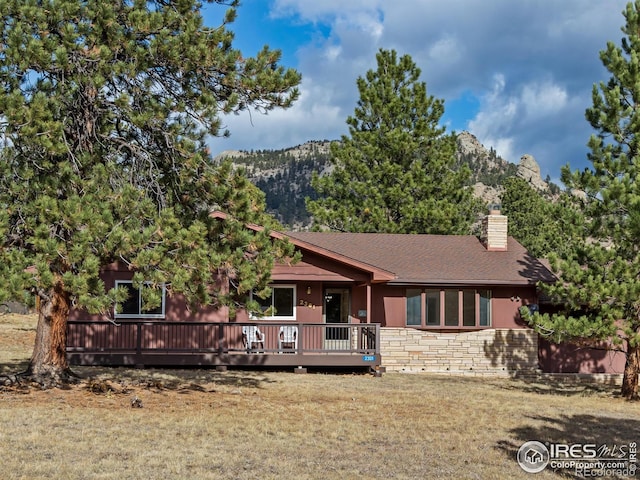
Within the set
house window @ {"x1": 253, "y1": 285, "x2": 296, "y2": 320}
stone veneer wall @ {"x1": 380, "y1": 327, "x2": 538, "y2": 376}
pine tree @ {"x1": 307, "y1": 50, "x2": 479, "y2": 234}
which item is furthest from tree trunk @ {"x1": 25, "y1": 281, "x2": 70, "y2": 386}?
pine tree @ {"x1": 307, "y1": 50, "x2": 479, "y2": 234}

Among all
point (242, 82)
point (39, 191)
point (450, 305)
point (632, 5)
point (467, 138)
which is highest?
point (467, 138)

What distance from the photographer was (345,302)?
Answer: 70.0 ft

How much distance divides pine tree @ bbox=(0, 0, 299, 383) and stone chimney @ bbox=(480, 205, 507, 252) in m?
11.8

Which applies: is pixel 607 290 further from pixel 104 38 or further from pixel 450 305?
pixel 104 38

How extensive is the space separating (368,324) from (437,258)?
4.76 m

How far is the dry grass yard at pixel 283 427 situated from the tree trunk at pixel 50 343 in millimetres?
474

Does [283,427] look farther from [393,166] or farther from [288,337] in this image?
[393,166]

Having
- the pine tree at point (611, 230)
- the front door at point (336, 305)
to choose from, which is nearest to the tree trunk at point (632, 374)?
the pine tree at point (611, 230)

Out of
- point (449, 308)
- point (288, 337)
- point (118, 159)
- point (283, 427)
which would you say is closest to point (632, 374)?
point (449, 308)

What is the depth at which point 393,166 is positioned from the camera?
31.9 m

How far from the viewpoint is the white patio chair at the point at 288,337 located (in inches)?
752

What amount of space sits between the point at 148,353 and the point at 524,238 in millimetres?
25804

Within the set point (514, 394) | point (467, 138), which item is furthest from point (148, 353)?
point (467, 138)

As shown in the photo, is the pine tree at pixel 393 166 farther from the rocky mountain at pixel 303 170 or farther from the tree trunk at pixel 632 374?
the rocky mountain at pixel 303 170
